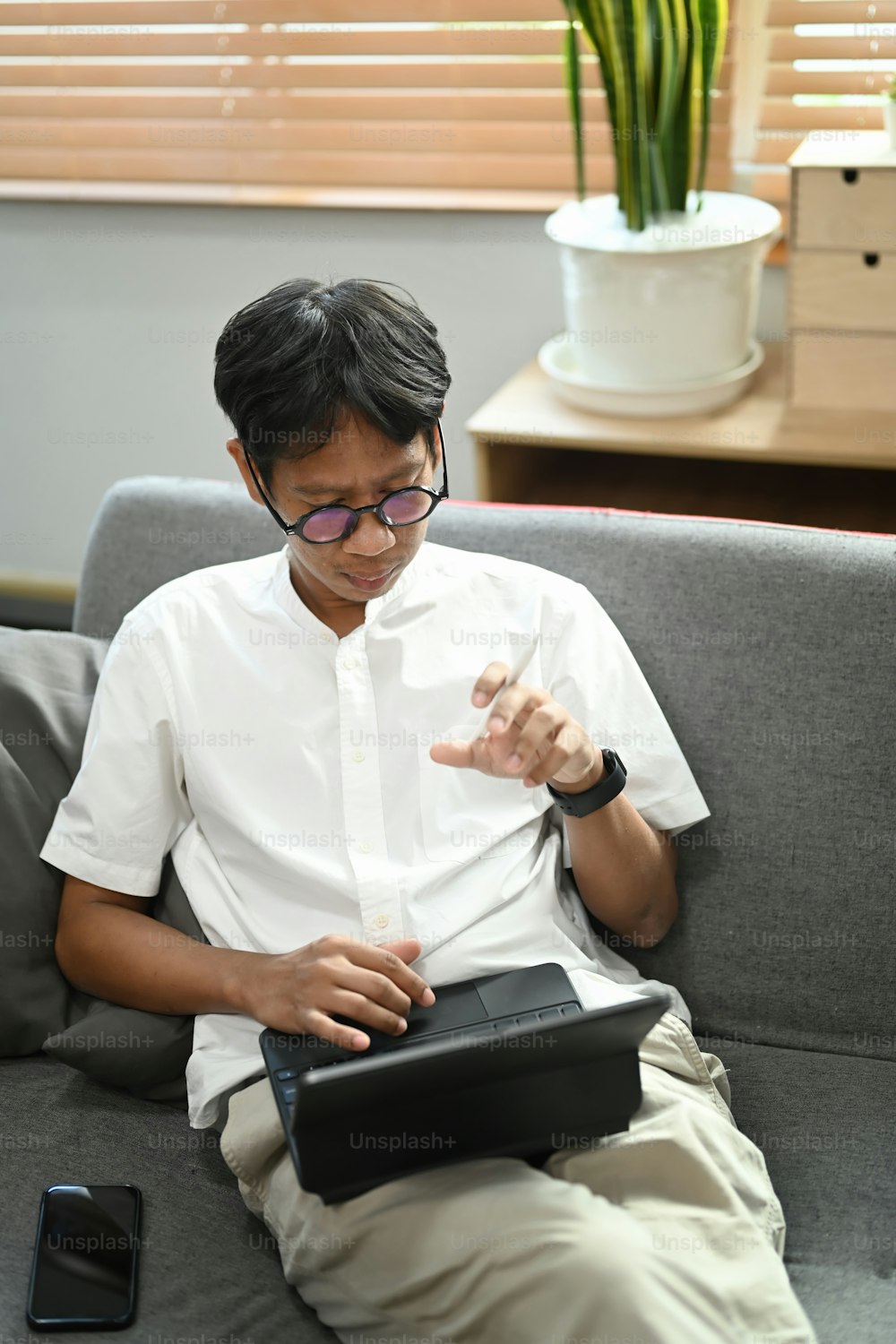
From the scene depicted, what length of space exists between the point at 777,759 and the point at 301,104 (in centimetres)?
189

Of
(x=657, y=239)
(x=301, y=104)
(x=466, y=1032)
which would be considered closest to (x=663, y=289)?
(x=657, y=239)

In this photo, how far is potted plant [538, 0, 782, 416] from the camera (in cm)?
195

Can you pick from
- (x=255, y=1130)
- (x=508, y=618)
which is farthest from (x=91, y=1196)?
(x=508, y=618)

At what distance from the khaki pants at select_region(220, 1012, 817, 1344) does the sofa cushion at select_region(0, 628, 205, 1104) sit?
19 cm

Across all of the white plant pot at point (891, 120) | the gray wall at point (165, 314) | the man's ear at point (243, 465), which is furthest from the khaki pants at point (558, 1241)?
the gray wall at point (165, 314)

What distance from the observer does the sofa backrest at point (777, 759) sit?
1.46 metres

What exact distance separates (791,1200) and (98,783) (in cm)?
82

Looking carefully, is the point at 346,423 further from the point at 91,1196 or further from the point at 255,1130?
the point at 91,1196

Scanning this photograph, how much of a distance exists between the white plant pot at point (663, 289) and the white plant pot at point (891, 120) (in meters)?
0.22

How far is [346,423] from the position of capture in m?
1.27

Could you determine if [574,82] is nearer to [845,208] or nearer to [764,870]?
[845,208]

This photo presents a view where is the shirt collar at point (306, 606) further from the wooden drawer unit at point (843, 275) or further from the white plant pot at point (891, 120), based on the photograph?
the white plant pot at point (891, 120)

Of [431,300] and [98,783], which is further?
[431,300]

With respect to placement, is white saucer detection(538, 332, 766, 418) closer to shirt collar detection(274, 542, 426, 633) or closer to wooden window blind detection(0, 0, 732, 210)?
wooden window blind detection(0, 0, 732, 210)
